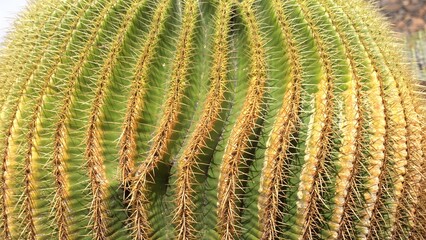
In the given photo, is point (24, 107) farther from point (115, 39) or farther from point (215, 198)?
point (215, 198)

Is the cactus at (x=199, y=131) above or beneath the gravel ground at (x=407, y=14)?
above

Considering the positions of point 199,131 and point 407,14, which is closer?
point 199,131

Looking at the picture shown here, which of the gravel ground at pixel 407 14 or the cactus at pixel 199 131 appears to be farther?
the gravel ground at pixel 407 14

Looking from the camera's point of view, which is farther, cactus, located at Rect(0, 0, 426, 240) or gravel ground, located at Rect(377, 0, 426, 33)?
gravel ground, located at Rect(377, 0, 426, 33)

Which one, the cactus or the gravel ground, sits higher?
the cactus
